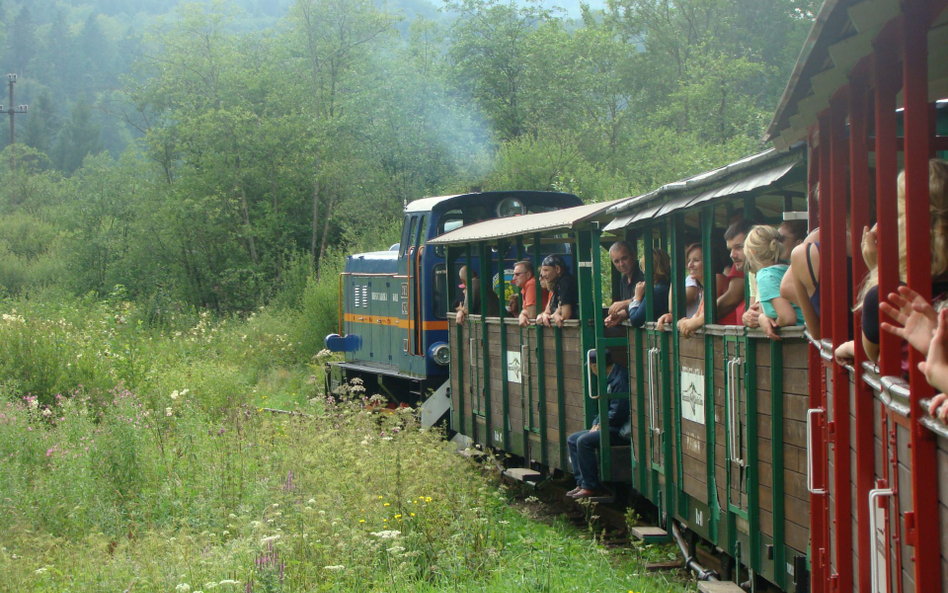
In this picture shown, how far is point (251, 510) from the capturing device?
8406 millimetres

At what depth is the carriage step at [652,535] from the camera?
7.60m

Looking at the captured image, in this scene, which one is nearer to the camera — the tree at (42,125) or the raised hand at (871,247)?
the raised hand at (871,247)

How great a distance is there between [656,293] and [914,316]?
539cm

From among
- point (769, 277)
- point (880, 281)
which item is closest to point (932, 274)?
point (880, 281)

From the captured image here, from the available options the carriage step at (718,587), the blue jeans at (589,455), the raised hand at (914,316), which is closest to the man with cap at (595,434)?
the blue jeans at (589,455)

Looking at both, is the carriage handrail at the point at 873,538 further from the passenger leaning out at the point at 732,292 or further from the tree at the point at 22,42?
the tree at the point at 22,42

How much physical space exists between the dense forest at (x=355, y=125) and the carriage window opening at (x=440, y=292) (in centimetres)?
1248

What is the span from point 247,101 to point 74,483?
28.9 meters

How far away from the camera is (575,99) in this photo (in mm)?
38344

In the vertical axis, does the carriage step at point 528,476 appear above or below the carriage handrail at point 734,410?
below

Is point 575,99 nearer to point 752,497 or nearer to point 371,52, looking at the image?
point 371,52

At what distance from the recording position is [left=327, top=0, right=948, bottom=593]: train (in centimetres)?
246

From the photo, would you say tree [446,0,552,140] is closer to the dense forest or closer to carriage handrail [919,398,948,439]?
the dense forest

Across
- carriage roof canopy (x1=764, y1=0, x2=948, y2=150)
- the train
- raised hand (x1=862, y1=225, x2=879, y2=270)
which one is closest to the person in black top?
the train
